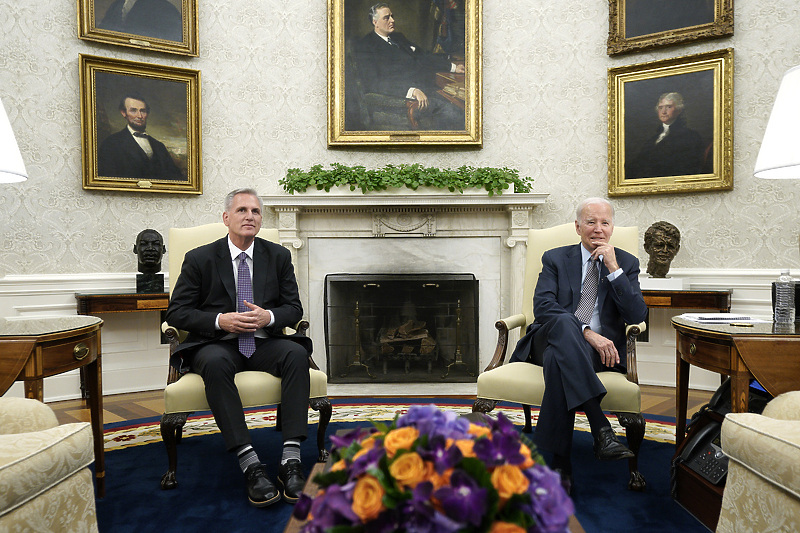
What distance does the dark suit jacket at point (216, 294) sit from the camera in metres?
2.64

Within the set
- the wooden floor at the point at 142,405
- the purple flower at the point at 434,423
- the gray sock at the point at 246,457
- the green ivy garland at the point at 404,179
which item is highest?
the green ivy garland at the point at 404,179

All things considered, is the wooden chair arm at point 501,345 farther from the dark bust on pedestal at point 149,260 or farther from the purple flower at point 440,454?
the dark bust on pedestal at point 149,260

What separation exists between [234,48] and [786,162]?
4508mm

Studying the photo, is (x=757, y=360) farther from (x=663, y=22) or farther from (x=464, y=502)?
(x=663, y=22)

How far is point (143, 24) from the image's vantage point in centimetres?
454

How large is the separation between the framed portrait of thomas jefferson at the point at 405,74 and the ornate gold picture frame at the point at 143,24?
134 centimetres

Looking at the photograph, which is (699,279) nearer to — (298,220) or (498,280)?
(498,280)

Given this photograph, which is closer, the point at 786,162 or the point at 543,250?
the point at 786,162

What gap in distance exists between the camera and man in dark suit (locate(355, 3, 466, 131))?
4902mm

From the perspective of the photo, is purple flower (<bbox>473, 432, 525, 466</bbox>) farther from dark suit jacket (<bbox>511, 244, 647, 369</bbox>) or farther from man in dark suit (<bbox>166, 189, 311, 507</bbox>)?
dark suit jacket (<bbox>511, 244, 647, 369</bbox>)

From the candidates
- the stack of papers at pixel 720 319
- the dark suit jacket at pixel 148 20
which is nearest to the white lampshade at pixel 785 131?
the stack of papers at pixel 720 319

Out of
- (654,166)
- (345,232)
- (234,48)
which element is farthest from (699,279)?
(234,48)

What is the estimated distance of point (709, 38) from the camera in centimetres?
440

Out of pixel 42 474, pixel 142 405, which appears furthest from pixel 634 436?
pixel 142 405
